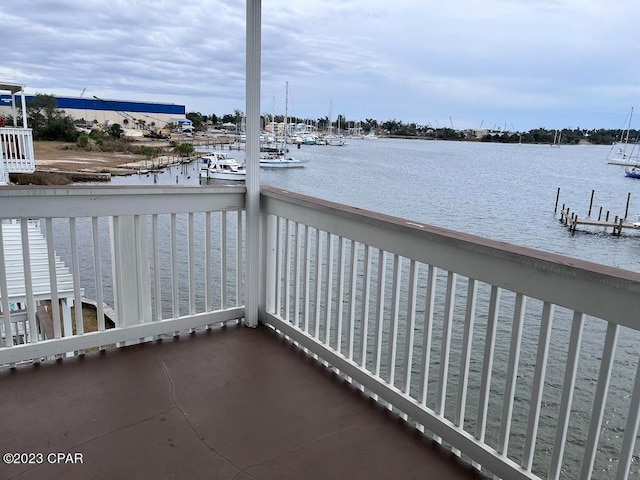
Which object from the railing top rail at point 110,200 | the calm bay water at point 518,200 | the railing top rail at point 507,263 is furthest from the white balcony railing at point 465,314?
the calm bay water at point 518,200

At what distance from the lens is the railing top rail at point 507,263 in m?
1.34

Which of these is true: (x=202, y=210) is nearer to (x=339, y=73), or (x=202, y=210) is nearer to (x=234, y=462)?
(x=234, y=462)

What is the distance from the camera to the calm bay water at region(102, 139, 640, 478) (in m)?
4.16

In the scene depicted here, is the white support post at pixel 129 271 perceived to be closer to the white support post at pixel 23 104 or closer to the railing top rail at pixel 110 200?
the railing top rail at pixel 110 200

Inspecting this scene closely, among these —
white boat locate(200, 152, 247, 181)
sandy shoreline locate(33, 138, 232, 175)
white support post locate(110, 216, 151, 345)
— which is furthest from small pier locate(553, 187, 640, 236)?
white support post locate(110, 216, 151, 345)

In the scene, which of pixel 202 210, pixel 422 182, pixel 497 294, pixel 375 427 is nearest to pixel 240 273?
pixel 202 210

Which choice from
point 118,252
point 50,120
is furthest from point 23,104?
point 118,252

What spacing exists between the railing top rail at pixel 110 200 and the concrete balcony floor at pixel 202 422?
2.69 feet

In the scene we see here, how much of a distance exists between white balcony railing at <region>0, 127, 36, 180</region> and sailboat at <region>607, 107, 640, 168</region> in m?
3.40

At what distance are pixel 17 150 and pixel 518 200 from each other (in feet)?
40.4

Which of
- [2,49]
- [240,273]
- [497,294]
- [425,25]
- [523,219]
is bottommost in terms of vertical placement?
[523,219]

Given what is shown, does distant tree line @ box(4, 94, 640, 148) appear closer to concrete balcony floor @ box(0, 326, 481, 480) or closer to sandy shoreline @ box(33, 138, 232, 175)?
sandy shoreline @ box(33, 138, 232, 175)

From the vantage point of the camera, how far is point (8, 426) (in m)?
1.99

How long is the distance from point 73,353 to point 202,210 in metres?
1.09
